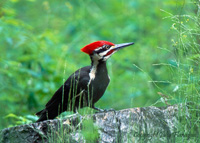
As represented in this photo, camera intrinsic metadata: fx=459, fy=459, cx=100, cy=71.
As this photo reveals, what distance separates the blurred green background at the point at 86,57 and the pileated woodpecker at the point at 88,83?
10.4 inches

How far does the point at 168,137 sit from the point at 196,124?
24 cm

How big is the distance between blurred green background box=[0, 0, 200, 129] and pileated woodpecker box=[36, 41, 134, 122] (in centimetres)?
26

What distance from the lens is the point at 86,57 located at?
8.48 m

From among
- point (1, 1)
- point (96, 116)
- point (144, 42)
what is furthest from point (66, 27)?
point (96, 116)

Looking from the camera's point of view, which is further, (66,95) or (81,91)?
(66,95)

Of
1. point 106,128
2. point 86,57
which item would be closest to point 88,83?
point 106,128

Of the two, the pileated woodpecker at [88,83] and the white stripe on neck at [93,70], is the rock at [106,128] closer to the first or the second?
the pileated woodpecker at [88,83]

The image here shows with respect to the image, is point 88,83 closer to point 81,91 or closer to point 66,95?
point 81,91

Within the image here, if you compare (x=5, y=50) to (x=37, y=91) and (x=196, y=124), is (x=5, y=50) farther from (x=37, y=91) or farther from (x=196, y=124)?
(x=196, y=124)

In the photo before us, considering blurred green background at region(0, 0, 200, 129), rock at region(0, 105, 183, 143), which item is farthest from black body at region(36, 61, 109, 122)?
rock at region(0, 105, 183, 143)

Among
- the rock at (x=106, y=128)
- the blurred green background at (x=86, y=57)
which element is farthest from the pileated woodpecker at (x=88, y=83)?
the rock at (x=106, y=128)

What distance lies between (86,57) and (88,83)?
3845 millimetres

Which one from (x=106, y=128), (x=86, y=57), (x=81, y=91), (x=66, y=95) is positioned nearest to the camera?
(x=106, y=128)

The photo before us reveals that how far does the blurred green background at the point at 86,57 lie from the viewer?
549cm
